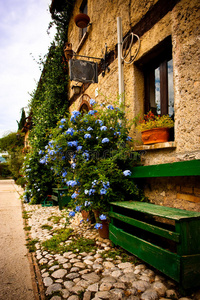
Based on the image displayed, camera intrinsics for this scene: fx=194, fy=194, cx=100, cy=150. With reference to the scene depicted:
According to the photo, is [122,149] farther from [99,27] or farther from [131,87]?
[99,27]

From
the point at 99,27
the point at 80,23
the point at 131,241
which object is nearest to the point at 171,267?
the point at 131,241

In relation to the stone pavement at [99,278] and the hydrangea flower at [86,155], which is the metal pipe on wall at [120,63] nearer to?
the hydrangea flower at [86,155]

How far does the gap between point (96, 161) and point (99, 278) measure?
167cm

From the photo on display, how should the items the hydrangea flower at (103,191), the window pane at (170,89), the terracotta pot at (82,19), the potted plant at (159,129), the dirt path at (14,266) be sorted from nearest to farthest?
the dirt path at (14,266) → the hydrangea flower at (103,191) → the potted plant at (159,129) → the window pane at (170,89) → the terracotta pot at (82,19)

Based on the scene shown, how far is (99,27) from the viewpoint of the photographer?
193 inches

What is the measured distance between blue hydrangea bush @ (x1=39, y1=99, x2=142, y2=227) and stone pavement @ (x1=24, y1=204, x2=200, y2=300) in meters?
0.59

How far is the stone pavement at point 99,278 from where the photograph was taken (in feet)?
5.47

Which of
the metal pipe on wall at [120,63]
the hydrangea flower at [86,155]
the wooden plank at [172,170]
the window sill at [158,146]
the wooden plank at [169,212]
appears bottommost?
the wooden plank at [169,212]

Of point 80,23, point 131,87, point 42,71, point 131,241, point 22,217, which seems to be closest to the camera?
point 131,241

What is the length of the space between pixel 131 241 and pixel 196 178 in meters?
1.06

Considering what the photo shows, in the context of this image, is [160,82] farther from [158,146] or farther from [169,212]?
[169,212]

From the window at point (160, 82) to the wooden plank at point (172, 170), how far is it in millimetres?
957

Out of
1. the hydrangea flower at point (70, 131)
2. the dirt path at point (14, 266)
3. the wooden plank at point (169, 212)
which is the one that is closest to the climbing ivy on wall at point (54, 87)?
the dirt path at point (14, 266)

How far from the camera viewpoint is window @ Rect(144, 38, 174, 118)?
121 inches
